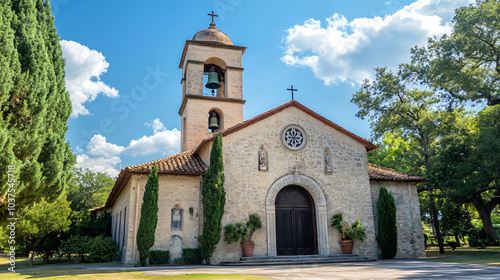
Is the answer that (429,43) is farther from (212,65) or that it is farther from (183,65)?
(183,65)

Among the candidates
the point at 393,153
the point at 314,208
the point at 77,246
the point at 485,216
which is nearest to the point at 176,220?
the point at 77,246

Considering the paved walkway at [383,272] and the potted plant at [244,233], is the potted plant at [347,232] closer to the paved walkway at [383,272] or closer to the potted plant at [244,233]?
the potted plant at [244,233]

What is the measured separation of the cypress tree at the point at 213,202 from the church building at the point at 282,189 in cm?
64

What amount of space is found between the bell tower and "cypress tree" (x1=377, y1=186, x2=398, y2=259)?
33.3 ft

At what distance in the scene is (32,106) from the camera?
9.87 meters

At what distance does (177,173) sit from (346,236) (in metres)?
8.58

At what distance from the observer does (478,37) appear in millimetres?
18859

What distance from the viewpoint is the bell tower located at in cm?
2281

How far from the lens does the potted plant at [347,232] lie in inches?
658

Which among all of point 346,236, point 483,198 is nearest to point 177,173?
point 346,236

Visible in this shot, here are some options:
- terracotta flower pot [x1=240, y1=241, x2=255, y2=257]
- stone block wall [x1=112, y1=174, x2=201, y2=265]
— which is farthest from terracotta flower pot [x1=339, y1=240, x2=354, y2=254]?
stone block wall [x1=112, y1=174, x2=201, y2=265]

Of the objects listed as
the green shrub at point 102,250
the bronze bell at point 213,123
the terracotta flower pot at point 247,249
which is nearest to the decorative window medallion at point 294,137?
the terracotta flower pot at point 247,249

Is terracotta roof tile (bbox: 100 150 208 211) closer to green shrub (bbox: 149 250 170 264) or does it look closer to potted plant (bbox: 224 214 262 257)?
potted plant (bbox: 224 214 262 257)

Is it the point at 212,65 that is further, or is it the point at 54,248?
the point at 212,65
